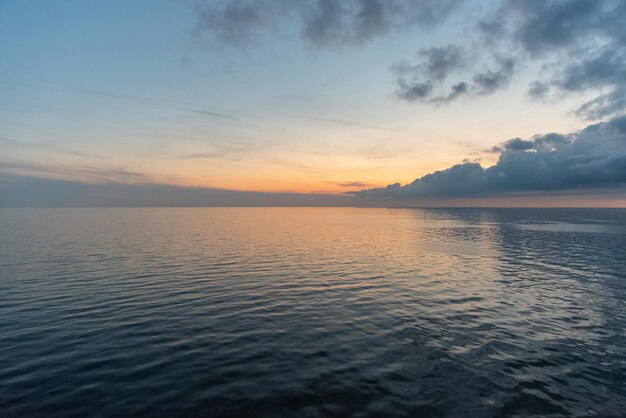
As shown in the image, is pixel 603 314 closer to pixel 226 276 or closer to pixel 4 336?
pixel 226 276

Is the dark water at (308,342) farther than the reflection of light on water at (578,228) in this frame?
No

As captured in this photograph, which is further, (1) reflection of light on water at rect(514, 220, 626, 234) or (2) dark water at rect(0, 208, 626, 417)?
(1) reflection of light on water at rect(514, 220, 626, 234)

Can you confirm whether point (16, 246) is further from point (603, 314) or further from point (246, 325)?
point (603, 314)

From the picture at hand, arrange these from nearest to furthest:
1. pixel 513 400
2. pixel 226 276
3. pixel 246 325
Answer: pixel 513 400 → pixel 246 325 → pixel 226 276

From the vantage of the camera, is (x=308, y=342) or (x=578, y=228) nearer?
(x=308, y=342)

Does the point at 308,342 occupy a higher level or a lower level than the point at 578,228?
higher

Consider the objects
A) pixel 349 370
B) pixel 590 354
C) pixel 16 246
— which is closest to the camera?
pixel 349 370

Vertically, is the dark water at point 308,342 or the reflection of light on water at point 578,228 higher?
the dark water at point 308,342

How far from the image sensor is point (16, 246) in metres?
67.2

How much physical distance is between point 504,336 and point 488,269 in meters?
28.4

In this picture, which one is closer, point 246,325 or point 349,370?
point 349,370

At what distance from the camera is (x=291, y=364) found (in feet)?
60.8

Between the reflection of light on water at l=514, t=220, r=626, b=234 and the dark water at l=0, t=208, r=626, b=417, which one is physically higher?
the dark water at l=0, t=208, r=626, b=417

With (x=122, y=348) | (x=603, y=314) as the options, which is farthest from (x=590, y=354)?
(x=122, y=348)
